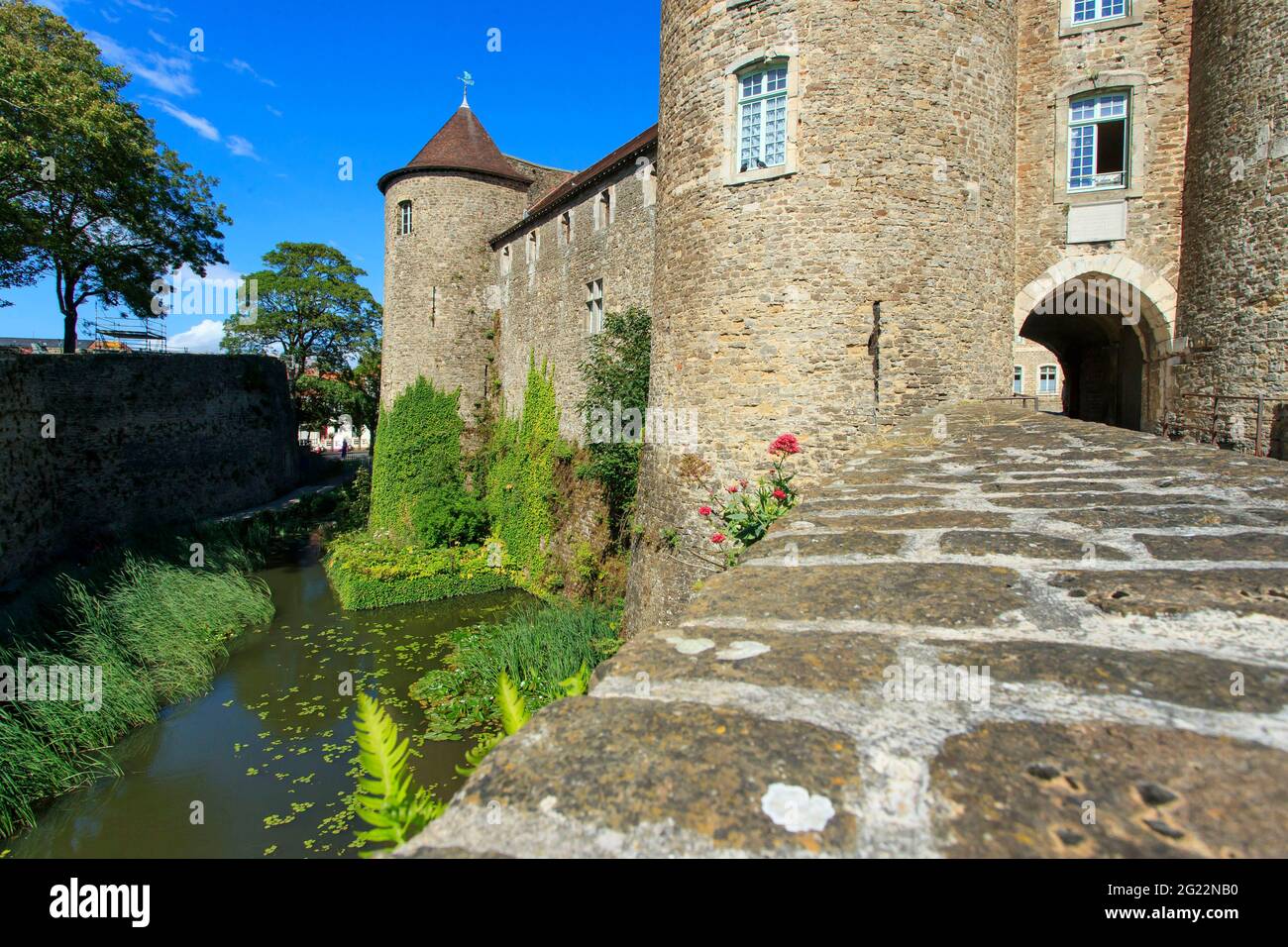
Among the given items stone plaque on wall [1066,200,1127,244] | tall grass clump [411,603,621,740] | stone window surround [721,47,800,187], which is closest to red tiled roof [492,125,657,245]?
stone window surround [721,47,800,187]

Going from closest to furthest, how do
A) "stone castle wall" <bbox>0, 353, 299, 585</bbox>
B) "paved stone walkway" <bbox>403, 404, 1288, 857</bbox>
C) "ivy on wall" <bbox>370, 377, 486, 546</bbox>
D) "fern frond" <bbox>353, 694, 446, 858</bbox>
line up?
"paved stone walkway" <bbox>403, 404, 1288, 857</bbox> < "fern frond" <bbox>353, 694, 446, 858</bbox> < "stone castle wall" <bbox>0, 353, 299, 585</bbox> < "ivy on wall" <bbox>370, 377, 486, 546</bbox>

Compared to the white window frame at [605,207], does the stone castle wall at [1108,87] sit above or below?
below

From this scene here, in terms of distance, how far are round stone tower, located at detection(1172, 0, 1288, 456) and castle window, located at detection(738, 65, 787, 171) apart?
530 centimetres

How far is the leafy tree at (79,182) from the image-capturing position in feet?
51.2

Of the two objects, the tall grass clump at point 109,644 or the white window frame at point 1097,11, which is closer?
the tall grass clump at point 109,644

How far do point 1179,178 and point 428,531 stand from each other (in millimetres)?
17770

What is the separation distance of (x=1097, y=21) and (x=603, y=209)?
1009 cm

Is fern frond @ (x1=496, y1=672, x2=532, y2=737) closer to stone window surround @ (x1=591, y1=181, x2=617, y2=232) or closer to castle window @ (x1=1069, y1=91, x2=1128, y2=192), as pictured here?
castle window @ (x1=1069, y1=91, x2=1128, y2=192)

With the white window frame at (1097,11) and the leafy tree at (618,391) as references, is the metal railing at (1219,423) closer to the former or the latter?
the white window frame at (1097,11)

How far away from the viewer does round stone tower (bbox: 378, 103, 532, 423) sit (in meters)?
20.7

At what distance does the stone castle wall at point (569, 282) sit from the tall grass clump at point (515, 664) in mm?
5853

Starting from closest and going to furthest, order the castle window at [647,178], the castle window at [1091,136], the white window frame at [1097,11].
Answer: the white window frame at [1097,11]
the castle window at [1091,136]
the castle window at [647,178]

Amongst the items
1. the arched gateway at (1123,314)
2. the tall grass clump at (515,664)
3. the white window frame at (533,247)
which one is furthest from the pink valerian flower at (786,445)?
the white window frame at (533,247)

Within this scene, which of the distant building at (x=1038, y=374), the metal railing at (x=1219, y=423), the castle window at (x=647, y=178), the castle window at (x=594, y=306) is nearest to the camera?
the metal railing at (x=1219, y=423)
